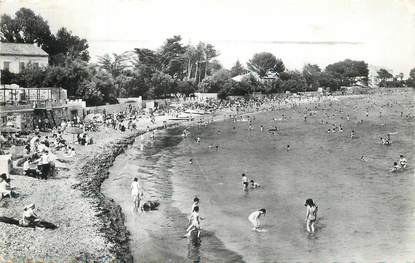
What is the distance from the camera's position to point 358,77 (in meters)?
144

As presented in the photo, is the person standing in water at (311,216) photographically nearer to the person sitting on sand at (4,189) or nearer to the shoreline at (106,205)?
the shoreline at (106,205)

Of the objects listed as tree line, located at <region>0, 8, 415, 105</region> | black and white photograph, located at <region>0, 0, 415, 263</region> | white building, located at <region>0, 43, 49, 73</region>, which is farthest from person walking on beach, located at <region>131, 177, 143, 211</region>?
white building, located at <region>0, 43, 49, 73</region>

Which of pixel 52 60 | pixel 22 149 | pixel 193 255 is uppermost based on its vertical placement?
pixel 52 60

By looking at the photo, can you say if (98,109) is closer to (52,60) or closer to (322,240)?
(52,60)

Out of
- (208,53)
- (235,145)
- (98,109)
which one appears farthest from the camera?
(208,53)

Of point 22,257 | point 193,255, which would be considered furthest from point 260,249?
point 22,257

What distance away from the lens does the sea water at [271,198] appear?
48.1 ft

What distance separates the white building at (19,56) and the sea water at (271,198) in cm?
1776

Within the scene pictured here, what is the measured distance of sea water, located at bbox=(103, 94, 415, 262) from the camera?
14648mm

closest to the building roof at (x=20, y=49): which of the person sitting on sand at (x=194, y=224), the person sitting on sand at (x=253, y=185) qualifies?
the person sitting on sand at (x=253, y=185)

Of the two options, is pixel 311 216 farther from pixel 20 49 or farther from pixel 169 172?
pixel 20 49

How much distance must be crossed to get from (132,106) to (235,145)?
18.6 meters

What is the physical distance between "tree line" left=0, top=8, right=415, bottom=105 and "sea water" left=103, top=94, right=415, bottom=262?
1145 centimetres

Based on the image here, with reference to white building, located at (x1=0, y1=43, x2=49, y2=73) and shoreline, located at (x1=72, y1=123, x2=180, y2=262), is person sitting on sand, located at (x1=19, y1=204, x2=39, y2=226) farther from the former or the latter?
white building, located at (x1=0, y1=43, x2=49, y2=73)
